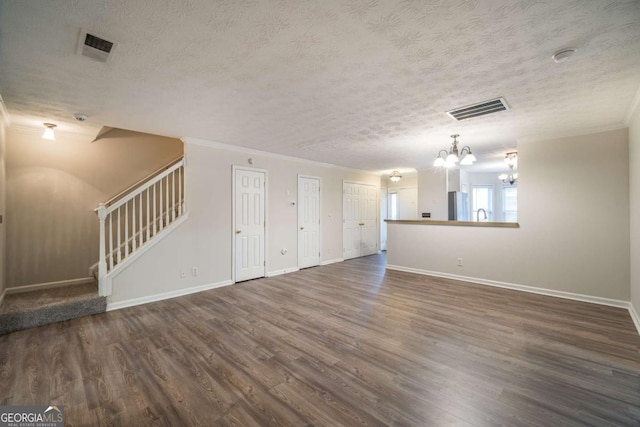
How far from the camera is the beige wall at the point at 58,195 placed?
12.9ft

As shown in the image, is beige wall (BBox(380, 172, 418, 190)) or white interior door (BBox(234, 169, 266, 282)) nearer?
white interior door (BBox(234, 169, 266, 282))

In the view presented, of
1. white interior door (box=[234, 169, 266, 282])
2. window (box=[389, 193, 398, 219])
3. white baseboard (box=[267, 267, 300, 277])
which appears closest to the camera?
white interior door (box=[234, 169, 266, 282])

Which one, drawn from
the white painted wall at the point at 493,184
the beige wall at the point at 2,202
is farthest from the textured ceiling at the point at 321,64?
the white painted wall at the point at 493,184

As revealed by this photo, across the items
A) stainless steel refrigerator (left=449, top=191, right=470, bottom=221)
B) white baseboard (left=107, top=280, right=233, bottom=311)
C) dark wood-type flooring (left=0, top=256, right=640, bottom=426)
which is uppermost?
stainless steel refrigerator (left=449, top=191, right=470, bottom=221)

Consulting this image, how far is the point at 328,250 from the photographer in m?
6.90

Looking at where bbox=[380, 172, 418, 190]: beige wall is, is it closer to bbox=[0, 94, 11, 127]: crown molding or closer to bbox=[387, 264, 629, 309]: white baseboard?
bbox=[387, 264, 629, 309]: white baseboard

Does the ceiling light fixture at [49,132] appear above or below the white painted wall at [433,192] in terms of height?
above

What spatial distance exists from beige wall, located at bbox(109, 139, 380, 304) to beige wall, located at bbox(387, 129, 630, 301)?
148 inches

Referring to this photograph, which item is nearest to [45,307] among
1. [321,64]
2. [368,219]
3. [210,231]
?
[210,231]

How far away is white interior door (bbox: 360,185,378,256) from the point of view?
7992mm

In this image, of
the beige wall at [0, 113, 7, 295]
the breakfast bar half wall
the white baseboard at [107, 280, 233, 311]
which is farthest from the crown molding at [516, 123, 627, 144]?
the beige wall at [0, 113, 7, 295]

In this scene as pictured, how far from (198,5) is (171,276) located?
3.88 meters

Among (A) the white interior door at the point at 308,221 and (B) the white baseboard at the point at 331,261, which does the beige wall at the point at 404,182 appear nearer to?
(B) the white baseboard at the point at 331,261

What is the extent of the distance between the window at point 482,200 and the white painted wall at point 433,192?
263 cm
